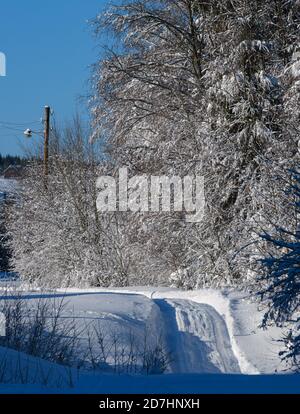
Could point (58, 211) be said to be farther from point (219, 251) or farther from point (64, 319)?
point (64, 319)

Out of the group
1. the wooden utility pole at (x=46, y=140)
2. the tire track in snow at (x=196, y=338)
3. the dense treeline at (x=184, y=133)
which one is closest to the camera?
the tire track in snow at (x=196, y=338)

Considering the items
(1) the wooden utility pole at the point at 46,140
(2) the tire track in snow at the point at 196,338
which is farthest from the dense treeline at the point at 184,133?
(2) the tire track in snow at the point at 196,338

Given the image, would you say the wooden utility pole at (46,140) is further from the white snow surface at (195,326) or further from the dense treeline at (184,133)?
the white snow surface at (195,326)

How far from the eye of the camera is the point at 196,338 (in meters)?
14.0

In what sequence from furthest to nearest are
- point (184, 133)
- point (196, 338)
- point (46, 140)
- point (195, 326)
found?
point (46, 140) → point (184, 133) → point (195, 326) → point (196, 338)

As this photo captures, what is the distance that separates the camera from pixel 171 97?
24.1 m


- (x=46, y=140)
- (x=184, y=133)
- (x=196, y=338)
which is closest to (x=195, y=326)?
(x=196, y=338)

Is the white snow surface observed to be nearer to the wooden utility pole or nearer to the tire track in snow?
the tire track in snow

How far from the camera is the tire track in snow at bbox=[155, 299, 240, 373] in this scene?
40.2 ft

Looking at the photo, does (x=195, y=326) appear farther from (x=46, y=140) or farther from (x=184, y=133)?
(x=46, y=140)

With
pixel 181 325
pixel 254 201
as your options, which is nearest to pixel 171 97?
pixel 254 201

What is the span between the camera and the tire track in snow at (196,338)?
12.2 metres

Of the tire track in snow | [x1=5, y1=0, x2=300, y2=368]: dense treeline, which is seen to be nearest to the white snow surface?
the tire track in snow
